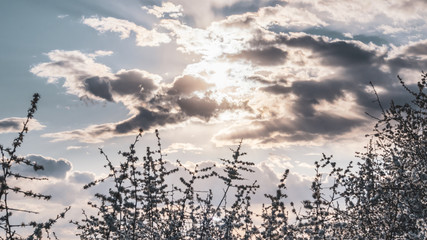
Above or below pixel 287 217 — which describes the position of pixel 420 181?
above

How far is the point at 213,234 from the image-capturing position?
1362 cm

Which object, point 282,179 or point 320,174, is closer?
point 282,179

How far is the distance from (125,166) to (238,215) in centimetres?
676

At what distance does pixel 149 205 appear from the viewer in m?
10.4

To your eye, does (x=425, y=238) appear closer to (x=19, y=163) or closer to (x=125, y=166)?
(x=125, y=166)

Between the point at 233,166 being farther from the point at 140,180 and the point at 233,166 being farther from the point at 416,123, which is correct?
the point at 416,123

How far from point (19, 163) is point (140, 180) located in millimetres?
4047

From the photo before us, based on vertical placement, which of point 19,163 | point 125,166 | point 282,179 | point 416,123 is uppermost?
point 416,123

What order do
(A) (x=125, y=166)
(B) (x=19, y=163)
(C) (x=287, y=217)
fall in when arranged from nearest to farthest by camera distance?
(B) (x=19, y=163), (A) (x=125, y=166), (C) (x=287, y=217)

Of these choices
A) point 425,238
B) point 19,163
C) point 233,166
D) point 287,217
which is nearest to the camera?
point 19,163

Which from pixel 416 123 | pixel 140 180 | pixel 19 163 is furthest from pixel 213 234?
pixel 19 163

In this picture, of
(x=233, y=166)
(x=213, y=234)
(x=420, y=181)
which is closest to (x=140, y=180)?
(x=233, y=166)

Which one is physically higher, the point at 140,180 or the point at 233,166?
the point at 233,166

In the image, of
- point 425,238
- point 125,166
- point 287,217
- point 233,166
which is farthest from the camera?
point 287,217
